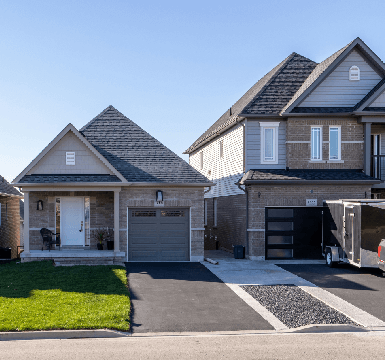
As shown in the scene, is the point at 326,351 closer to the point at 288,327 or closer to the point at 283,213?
the point at 288,327

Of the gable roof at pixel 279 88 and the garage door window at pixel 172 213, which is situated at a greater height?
the gable roof at pixel 279 88

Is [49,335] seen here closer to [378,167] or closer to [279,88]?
[279,88]

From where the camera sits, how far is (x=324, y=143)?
66.7 ft

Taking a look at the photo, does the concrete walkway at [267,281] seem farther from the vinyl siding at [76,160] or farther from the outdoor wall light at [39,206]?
the outdoor wall light at [39,206]

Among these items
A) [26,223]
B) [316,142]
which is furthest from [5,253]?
[316,142]

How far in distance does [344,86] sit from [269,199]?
635 centimetres

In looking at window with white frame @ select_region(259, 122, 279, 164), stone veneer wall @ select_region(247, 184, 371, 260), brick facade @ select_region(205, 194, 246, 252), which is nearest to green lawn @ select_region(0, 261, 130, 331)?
stone veneer wall @ select_region(247, 184, 371, 260)

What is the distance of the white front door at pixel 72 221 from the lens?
65.0 ft

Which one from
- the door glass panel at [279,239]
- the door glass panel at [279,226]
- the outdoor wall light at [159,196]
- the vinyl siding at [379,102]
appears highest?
the vinyl siding at [379,102]

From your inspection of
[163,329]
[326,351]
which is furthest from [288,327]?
[163,329]

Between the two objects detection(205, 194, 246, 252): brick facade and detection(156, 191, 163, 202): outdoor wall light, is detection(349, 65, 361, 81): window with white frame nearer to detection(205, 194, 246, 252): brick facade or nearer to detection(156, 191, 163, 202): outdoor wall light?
detection(205, 194, 246, 252): brick facade

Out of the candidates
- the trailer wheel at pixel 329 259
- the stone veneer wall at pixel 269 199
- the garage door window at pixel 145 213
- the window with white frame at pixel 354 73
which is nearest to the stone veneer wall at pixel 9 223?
the garage door window at pixel 145 213

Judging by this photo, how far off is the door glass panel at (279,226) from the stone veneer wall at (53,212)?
6857 millimetres

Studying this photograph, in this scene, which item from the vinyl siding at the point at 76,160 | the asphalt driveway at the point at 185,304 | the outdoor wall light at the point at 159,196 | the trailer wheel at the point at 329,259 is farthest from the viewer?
the outdoor wall light at the point at 159,196
